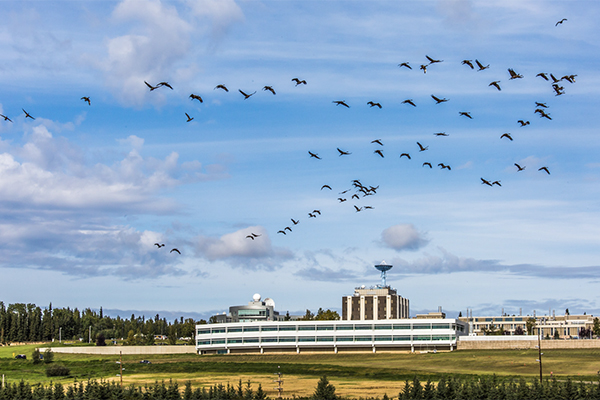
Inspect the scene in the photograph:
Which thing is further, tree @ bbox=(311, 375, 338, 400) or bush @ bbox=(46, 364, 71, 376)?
bush @ bbox=(46, 364, 71, 376)

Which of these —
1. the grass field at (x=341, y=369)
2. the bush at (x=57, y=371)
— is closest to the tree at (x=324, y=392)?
the grass field at (x=341, y=369)

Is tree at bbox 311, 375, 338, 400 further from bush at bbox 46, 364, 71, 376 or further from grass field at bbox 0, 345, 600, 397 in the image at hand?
bush at bbox 46, 364, 71, 376

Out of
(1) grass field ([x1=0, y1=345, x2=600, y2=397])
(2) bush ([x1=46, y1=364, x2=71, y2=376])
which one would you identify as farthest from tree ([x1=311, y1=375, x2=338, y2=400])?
(2) bush ([x1=46, y1=364, x2=71, y2=376])

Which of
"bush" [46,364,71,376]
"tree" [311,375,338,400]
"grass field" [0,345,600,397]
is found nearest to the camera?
"tree" [311,375,338,400]

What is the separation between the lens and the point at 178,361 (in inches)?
7559

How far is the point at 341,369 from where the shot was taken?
158m

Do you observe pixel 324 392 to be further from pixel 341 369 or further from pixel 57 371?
pixel 57 371

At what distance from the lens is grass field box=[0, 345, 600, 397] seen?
13162 centimetres

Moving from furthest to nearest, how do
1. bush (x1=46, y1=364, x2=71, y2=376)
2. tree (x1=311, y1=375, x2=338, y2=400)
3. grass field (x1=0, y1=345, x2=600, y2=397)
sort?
bush (x1=46, y1=364, x2=71, y2=376) < grass field (x1=0, y1=345, x2=600, y2=397) < tree (x1=311, y1=375, x2=338, y2=400)

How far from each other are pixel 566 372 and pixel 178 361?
4225 inches

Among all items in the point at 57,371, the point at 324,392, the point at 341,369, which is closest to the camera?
the point at 324,392

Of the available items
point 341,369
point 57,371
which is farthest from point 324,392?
point 57,371

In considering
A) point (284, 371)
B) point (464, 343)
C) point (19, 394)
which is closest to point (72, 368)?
point (284, 371)

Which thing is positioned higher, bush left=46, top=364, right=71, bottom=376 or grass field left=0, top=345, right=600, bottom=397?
grass field left=0, top=345, right=600, bottom=397
